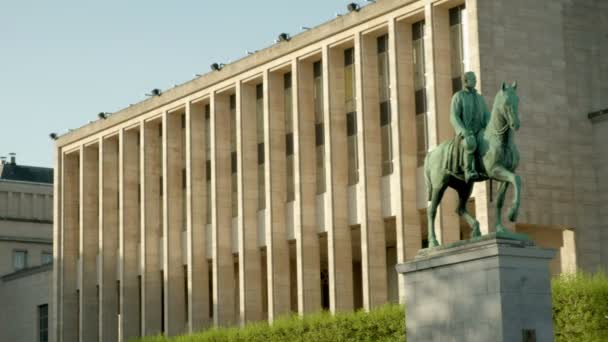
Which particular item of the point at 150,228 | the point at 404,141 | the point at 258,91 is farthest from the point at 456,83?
the point at 150,228

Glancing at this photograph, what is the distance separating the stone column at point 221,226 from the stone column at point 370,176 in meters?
10.3

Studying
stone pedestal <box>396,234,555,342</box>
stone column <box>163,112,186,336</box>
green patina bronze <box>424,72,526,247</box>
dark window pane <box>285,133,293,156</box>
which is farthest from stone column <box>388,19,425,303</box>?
stone pedestal <box>396,234,555,342</box>

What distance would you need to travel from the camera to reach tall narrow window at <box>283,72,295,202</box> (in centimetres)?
6181

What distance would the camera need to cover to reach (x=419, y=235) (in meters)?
53.8

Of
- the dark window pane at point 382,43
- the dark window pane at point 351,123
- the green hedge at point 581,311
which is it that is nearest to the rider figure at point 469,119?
the green hedge at point 581,311

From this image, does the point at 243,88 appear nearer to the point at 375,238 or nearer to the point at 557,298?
the point at 375,238

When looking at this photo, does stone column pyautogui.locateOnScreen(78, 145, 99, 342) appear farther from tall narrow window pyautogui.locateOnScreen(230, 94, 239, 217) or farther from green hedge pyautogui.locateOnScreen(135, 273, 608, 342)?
green hedge pyautogui.locateOnScreen(135, 273, 608, 342)

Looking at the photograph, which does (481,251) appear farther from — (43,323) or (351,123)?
(43,323)

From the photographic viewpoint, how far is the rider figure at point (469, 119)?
30141mm

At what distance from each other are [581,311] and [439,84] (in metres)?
14.5

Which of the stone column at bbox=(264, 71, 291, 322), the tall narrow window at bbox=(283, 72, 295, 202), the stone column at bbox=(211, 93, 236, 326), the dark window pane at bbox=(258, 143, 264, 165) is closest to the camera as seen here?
the stone column at bbox=(264, 71, 291, 322)

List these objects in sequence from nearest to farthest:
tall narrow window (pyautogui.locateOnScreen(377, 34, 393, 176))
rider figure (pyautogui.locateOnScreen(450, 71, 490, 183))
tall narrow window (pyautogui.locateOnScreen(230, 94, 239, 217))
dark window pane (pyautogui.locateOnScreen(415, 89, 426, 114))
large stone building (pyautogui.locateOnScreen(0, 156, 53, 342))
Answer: rider figure (pyautogui.locateOnScreen(450, 71, 490, 183)), dark window pane (pyautogui.locateOnScreen(415, 89, 426, 114)), tall narrow window (pyautogui.locateOnScreen(377, 34, 393, 176)), tall narrow window (pyautogui.locateOnScreen(230, 94, 239, 217)), large stone building (pyautogui.locateOnScreen(0, 156, 53, 342))

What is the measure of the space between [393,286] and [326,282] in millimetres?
10529

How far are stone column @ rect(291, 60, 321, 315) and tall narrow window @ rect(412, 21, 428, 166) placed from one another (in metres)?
6.80
